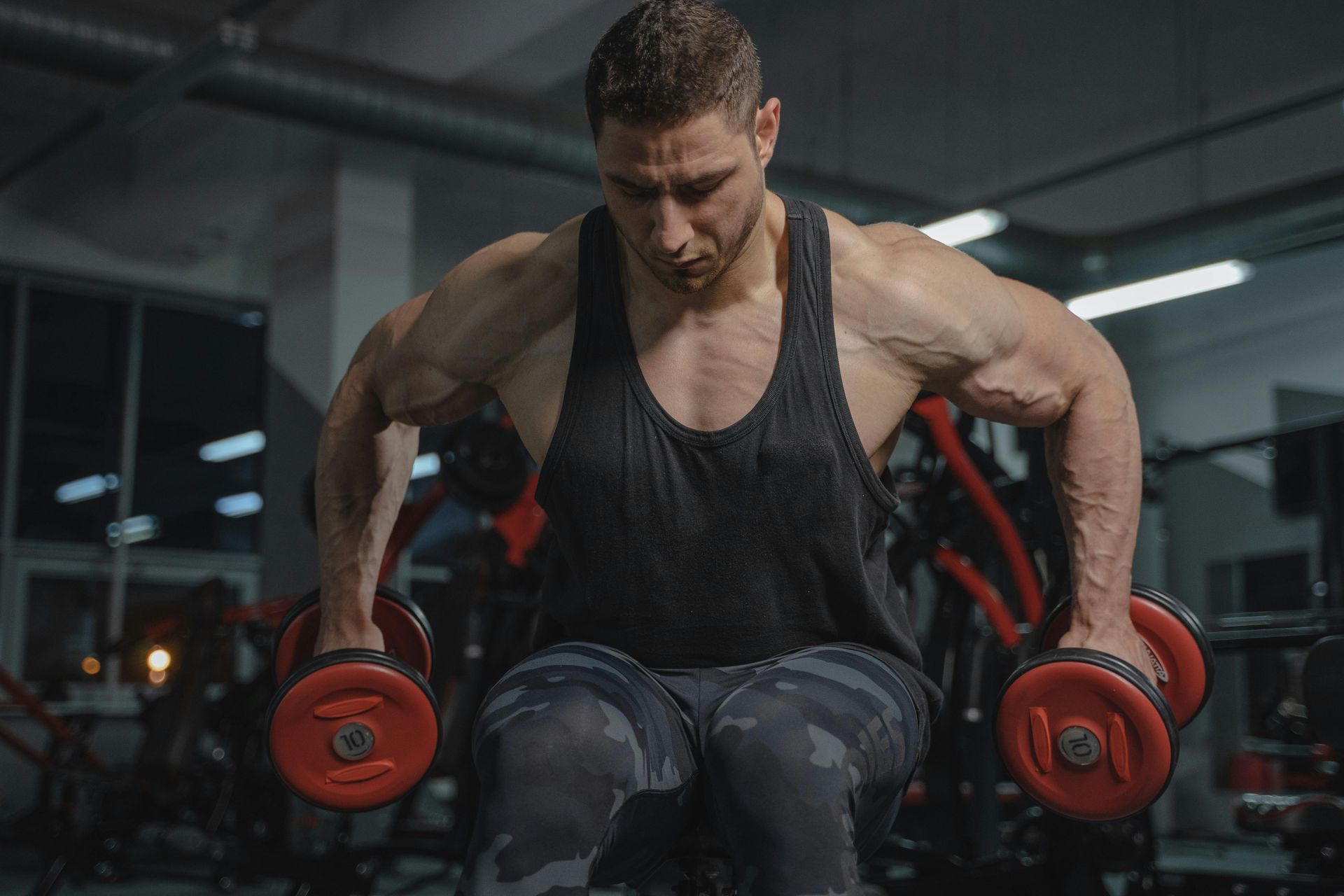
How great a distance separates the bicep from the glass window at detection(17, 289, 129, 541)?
711 cm

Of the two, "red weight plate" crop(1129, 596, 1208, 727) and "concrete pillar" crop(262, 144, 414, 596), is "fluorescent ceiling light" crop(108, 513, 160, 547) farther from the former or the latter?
"red weight plate" crop(1129, 596, 1208, 727)

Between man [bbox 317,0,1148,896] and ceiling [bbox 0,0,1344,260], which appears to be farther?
ceiling [bbox 0,0,1344,260]

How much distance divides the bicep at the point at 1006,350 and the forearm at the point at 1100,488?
0.07 ft

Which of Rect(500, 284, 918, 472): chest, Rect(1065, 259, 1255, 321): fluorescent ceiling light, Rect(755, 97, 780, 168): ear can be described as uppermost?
Rect(1065, 259, 1255, 321): fluorescent ceiling light

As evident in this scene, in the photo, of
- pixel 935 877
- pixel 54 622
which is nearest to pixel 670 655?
pixel 935 877

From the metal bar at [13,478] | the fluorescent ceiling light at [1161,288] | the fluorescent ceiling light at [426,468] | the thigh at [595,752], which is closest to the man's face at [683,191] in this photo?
the thigh at [595,752]

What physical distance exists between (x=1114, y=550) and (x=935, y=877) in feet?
5.36

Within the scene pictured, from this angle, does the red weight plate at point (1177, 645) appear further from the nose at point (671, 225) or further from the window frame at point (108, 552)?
the window frame at point (108, 552)

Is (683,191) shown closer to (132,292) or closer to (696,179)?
(696,179)

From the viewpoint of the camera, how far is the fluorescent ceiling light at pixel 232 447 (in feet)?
26.4

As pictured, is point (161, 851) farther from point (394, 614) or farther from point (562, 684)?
point (562, 684)

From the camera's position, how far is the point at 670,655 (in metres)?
1.18

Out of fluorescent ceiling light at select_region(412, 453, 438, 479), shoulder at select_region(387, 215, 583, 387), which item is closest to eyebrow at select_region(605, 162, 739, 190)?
shoulder at select_region(387, 215, 583, 387)

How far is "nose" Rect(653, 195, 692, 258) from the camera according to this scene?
1.09 m
